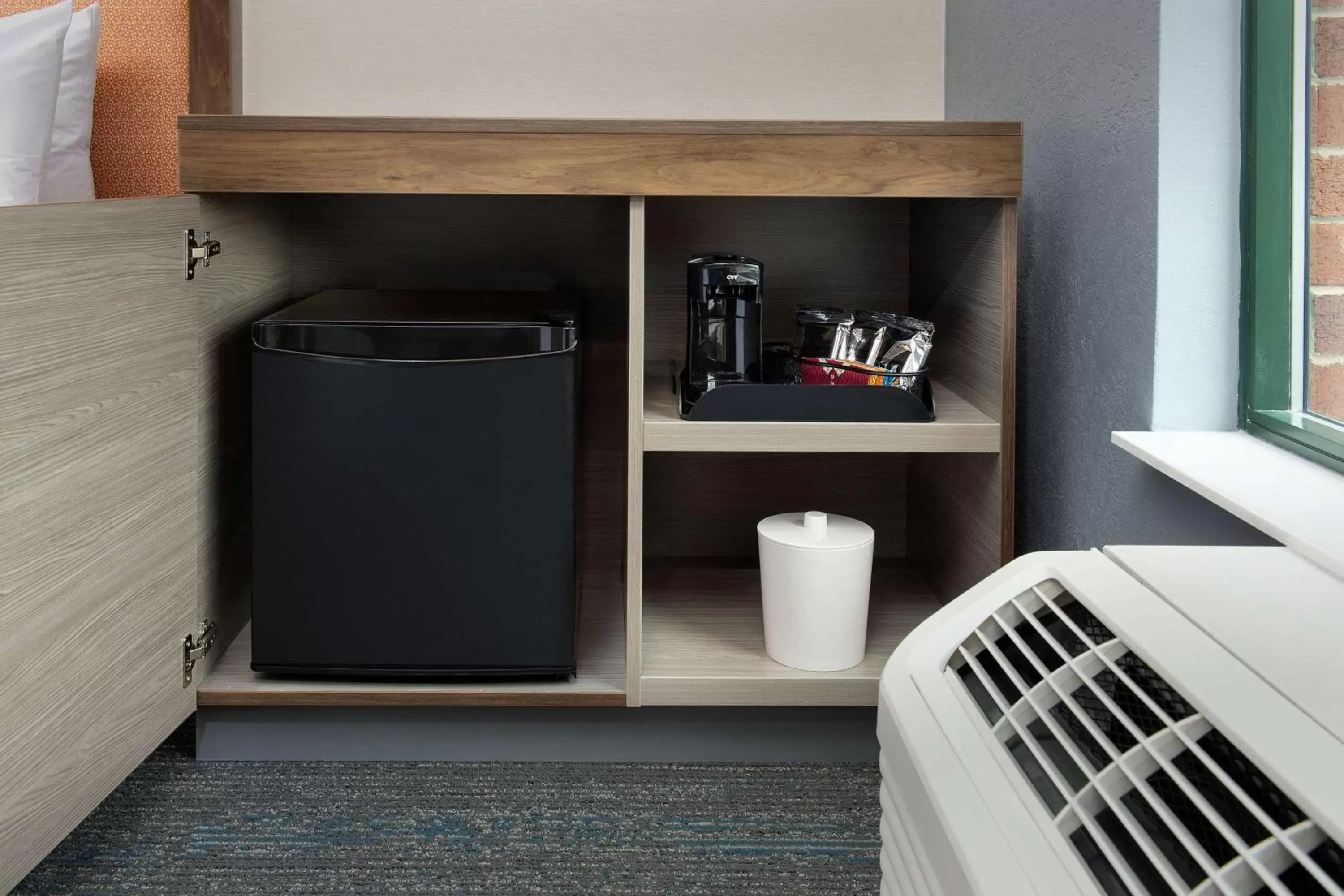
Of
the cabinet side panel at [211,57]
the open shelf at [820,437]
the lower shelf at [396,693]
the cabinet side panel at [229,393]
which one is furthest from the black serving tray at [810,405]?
the cabinet side panel at [211,57]

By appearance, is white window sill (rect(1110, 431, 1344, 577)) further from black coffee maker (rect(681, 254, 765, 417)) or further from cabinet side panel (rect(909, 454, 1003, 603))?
black coffee maker (rect(681, 254, 765, 417))

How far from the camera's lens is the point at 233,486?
152cm

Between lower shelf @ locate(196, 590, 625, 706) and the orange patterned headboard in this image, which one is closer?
lower shelf @ locate(196, 590, 625, 706)

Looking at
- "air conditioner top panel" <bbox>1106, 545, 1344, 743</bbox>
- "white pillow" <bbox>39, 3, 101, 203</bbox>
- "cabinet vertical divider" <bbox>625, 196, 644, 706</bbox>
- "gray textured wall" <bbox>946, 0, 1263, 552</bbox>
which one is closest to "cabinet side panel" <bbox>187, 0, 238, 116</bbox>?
"white pillow" <bbox>39, 3, 101, 203</bbox>

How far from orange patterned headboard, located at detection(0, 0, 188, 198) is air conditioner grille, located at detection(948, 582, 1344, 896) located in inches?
59.8

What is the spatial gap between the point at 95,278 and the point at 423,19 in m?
0.92

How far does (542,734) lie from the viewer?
150cm

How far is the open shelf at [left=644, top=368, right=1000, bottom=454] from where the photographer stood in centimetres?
139

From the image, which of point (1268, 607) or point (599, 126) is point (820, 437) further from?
point (1268, 607)

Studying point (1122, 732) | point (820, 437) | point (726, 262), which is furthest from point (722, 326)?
point (1122, 732)

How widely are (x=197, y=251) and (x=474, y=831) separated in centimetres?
77

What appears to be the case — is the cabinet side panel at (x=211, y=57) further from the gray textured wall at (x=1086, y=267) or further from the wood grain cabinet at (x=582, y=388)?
the gray textured wall at (x=1086, y=267)

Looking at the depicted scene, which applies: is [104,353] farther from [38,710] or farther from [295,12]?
[295,12]

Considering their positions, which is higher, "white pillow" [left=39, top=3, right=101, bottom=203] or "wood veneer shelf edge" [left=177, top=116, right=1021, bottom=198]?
"white pillow" [left=39, top=3, right=101, bottom=203]
